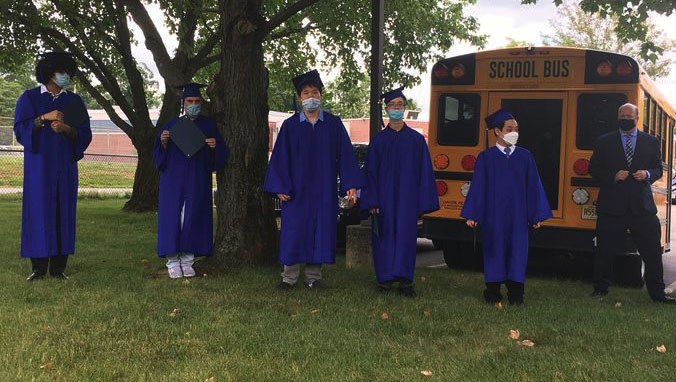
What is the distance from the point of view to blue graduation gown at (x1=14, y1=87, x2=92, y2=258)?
6082 mm

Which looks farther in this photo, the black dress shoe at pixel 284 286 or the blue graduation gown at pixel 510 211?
the black dress shoe at pixel 284 286

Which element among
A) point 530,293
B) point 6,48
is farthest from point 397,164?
point 6,48

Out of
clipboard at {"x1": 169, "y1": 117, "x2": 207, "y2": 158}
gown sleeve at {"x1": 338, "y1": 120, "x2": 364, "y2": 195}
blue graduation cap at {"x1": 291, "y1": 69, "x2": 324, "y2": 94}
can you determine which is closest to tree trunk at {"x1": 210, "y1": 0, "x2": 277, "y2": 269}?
clipboard at {"x1": 169, "y1": 117, "x2": 207, "y2": 158}

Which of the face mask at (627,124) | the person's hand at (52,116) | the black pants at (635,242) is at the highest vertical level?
the face mask at (627,124)

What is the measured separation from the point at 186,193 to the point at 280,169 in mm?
1121

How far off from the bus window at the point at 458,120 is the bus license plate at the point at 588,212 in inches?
56.5

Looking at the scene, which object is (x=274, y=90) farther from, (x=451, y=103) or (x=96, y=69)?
(x=451, y=103)

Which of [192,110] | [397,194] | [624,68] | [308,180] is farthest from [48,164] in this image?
[624,68]

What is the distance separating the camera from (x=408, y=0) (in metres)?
13.0

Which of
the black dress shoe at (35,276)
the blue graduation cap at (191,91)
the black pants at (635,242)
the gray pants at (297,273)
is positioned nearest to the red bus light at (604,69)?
the black pants at (635,242)

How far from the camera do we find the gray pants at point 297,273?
596 cm

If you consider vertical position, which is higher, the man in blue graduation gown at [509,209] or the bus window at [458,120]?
the bus window at [458,120]

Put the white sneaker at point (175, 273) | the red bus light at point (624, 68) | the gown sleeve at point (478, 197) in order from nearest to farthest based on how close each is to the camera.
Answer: the gown sleeve at point (478, 197) < the white sneaker at point (175, 273) < the red bus light at point (624, 68)

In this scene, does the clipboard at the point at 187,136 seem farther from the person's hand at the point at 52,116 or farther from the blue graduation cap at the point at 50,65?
the blue graduation cap at the point at 50,65
